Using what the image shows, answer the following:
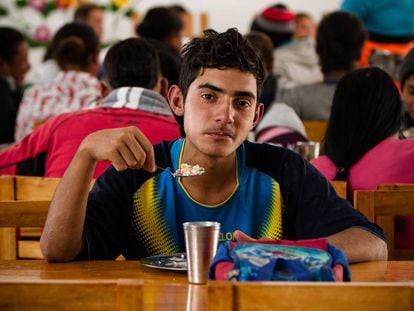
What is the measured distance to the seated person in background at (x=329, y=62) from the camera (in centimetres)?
501

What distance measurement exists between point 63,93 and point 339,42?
57.9 inches

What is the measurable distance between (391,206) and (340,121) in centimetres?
79

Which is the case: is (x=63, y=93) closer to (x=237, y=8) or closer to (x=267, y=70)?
(x=267, y=70)

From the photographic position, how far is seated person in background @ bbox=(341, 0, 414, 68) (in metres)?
5.88

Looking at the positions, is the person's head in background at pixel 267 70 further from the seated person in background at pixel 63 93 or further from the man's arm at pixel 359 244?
the man's arm at pixel 359 244

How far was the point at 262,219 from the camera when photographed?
222 cm

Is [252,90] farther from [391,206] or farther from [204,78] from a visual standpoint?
[391,206]

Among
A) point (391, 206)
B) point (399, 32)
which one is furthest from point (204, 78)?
point (399, 32)

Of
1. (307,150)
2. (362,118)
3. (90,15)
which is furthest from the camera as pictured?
(90,15)

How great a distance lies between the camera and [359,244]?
202 centimetres

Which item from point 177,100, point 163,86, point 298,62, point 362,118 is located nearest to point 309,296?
point 177,100

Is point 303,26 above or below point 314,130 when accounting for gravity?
above

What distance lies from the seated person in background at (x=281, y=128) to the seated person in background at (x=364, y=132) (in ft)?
2.53

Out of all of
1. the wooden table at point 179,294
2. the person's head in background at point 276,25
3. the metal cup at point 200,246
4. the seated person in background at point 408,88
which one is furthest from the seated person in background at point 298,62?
the wooden table at point 179,294
